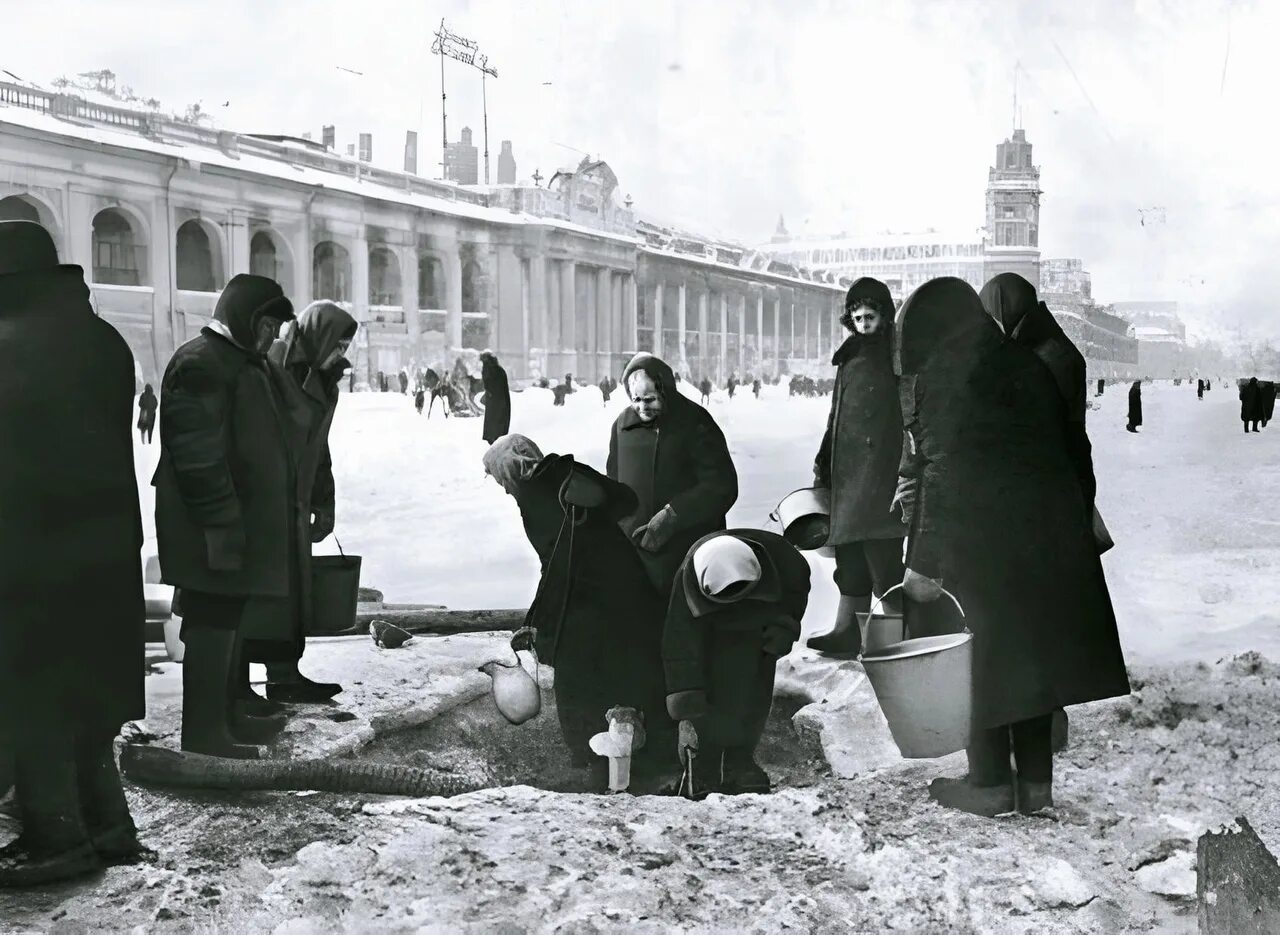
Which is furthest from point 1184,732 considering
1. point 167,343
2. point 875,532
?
point 167,343

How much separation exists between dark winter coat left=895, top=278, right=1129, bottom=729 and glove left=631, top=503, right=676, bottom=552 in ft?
3.27

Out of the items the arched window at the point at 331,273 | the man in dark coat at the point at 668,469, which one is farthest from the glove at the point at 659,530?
the arched window at the point at 331,273

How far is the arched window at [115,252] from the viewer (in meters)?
4.37

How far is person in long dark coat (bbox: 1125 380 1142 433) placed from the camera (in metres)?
4.73

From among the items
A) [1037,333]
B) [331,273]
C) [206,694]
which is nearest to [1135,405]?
[1037,333]

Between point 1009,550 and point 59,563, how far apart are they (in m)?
2.29

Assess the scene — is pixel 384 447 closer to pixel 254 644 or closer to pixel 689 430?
pixel 254 644

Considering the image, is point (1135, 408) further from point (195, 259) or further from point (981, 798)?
point (195, 259)

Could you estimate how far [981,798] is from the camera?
3.04 m

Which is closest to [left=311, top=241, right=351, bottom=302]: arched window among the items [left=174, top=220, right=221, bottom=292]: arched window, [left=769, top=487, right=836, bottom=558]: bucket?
[left=174, top=220, right=221, bottom=292]: arched window

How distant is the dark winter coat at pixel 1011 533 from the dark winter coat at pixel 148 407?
2.71 metres

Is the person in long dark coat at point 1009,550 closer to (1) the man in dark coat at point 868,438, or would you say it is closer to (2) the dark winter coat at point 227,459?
(1) the man in dark coat at point 868,438

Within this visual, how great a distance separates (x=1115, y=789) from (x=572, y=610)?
64.3 inches

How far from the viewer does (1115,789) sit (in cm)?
326
